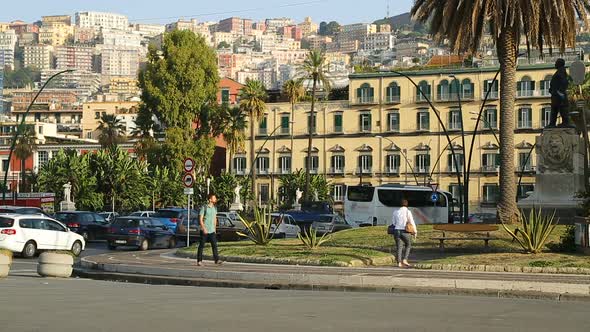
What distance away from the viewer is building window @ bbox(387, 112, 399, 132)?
105 m

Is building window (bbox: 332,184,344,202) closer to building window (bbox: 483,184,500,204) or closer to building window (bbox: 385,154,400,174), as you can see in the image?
building window (bbox: 385,154,400,174)

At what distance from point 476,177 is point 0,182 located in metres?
53.7

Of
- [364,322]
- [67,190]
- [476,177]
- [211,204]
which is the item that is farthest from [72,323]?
[476,177]

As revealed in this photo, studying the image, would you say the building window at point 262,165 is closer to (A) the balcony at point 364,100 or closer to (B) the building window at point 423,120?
(A) the balcony at point 364,100

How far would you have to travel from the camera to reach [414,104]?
342 ft

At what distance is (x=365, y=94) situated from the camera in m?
108

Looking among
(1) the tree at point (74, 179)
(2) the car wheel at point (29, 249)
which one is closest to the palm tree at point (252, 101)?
(1) the tree at point (74, 179)

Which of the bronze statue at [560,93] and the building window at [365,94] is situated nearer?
the bronze statue at [560,93]

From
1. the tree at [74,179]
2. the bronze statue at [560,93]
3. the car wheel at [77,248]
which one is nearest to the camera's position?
the bronze statue at [560,93]

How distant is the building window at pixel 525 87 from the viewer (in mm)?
99438

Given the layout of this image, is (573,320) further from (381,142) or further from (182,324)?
(381,142)

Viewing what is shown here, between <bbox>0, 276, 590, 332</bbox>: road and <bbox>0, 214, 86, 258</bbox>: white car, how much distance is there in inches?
594

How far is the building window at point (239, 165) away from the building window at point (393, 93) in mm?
17363

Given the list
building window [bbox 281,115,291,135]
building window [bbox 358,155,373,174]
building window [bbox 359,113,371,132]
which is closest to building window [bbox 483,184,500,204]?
building window [bbox 358,155,373,174]
